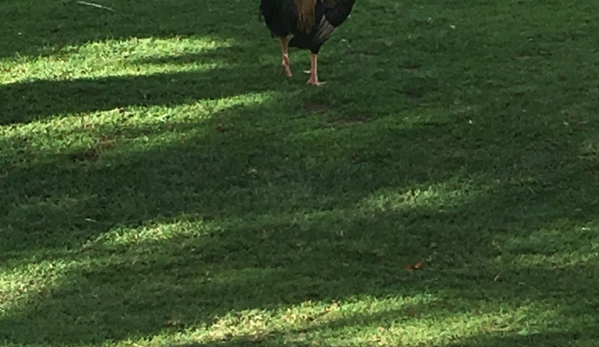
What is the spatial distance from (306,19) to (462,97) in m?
1.06

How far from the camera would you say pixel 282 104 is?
5.39 meters

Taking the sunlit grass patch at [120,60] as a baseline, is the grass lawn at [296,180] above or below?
below

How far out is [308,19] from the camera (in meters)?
5.47

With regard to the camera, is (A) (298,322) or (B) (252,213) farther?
(B) (252,213)

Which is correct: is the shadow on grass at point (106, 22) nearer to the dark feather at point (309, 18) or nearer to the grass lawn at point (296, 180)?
the grass lawn at point (296, 180)

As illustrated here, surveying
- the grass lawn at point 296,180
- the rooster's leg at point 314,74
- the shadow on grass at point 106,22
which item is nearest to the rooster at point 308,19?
the rooster's leg at point 314,74

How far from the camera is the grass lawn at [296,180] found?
3.34 m

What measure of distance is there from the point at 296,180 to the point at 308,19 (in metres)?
1.40

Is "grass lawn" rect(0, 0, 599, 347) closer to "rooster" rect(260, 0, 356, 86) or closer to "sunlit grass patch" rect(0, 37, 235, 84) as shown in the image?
"sunlit grass patch" rect(0, 37, 235, 84)

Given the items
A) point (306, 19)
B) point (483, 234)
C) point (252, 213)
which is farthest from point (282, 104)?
point (483, 234)

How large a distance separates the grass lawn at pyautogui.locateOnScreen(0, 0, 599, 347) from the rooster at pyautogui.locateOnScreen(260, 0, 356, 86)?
282 mm

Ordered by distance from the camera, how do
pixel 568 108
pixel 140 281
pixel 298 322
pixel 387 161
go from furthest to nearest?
pixel 568 108 → pixel 387 161 → pixel 140 281 → pixel 298 322

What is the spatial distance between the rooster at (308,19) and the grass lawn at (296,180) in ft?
0.93

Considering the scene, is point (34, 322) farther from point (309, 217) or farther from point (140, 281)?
point (309, 217)
